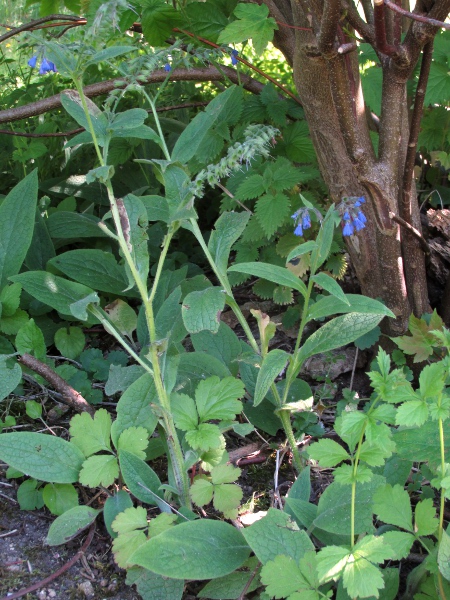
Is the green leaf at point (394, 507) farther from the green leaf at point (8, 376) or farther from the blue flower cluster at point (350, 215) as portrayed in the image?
the green leaf at point (8, 376)

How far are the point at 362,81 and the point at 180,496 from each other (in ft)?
5.25

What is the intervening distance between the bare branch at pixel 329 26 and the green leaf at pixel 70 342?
1199 millimetres

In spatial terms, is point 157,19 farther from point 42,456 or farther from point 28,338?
point 42,456

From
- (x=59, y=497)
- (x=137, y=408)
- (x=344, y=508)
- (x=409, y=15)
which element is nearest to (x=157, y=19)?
(x=409, y=15)

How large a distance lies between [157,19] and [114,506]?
1.66 meters

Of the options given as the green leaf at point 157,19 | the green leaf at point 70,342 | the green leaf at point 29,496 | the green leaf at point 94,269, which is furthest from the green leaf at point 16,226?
the green leaf at point 29,496

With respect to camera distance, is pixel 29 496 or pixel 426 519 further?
pixel 29 496

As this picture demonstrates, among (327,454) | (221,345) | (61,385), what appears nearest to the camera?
(327,454)

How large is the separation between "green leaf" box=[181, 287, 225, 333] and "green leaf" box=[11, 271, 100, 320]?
0.47 m

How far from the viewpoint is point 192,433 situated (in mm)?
1515

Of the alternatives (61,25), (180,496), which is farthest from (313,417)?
(61,25)

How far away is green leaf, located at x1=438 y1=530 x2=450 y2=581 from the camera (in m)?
1.23

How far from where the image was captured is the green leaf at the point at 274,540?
1339 mm

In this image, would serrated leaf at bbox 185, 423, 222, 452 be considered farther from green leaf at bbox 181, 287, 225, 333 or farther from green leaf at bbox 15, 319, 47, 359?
green leaf at bbox 15, 319, 47, 359
